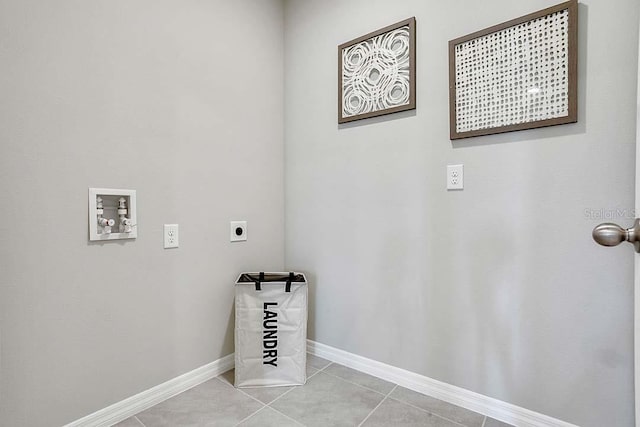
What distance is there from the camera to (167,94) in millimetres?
1576

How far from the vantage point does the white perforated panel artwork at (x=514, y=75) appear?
1263 mm

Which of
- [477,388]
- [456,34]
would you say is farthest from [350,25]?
[477,388]

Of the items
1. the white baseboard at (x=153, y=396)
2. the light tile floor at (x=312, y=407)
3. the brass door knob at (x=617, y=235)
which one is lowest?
the light tile floor at (x=312, y=407)

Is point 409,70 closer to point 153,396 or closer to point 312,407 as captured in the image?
point 312,407

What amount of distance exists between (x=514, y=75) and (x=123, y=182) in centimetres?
169

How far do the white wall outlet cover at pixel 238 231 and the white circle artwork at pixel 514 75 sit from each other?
1.23 meters

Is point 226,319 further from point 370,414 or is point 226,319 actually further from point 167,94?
point 167,94

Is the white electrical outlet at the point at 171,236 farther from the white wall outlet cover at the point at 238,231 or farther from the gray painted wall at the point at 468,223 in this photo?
the gray painted wall at the point at 468,223

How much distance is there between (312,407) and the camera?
4.96 feet

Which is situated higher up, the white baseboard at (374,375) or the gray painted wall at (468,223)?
the gray painted wall at (468,223)

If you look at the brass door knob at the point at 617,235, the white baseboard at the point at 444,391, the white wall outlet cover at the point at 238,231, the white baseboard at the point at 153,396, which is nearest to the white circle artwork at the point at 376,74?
the white wall outlet cover at the point at 238,231

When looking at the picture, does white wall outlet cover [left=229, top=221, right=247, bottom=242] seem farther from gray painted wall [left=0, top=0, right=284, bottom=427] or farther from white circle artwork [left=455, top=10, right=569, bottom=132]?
white circle artwork [left=455, top=10, right=569, bottom=132]

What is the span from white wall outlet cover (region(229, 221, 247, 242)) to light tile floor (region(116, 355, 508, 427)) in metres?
0.75

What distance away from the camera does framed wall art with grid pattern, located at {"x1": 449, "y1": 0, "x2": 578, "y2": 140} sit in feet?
4.09
